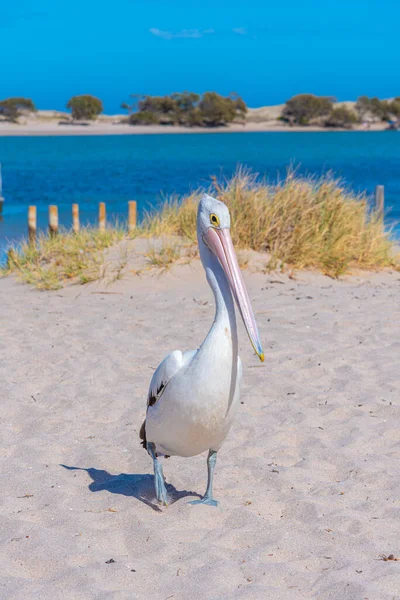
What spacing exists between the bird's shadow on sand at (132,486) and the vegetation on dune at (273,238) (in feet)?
17.0

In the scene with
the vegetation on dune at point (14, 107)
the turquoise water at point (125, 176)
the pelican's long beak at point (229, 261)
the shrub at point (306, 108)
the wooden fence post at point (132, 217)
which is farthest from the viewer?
the shrub at point (306, 108)

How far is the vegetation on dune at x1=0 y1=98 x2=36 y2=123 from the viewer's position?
83562 millimetres

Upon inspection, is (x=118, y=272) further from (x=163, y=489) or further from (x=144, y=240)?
(x=163, y=489)

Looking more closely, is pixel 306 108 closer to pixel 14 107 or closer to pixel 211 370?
pixel 14 107

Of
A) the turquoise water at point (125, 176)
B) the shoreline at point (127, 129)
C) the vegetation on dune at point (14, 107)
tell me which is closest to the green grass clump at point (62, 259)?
the turquoise water at point (125, 176)

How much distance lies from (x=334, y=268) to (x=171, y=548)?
22.6ft

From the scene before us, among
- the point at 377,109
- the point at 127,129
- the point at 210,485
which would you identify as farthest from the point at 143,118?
the point at 210,485

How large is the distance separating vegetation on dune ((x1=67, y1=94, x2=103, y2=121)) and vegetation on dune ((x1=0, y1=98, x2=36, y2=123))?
4.45 m

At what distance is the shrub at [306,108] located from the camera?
90.7 m

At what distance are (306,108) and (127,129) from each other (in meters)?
21.5

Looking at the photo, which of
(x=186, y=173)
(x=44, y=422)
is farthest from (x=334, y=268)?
(x=186, y=173)

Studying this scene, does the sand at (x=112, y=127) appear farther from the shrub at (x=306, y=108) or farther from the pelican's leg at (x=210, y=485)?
the pelican's leg at (x=210, y=485)

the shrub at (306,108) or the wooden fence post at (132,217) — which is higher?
the shrub at (306,108)

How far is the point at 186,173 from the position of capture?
34062mm
